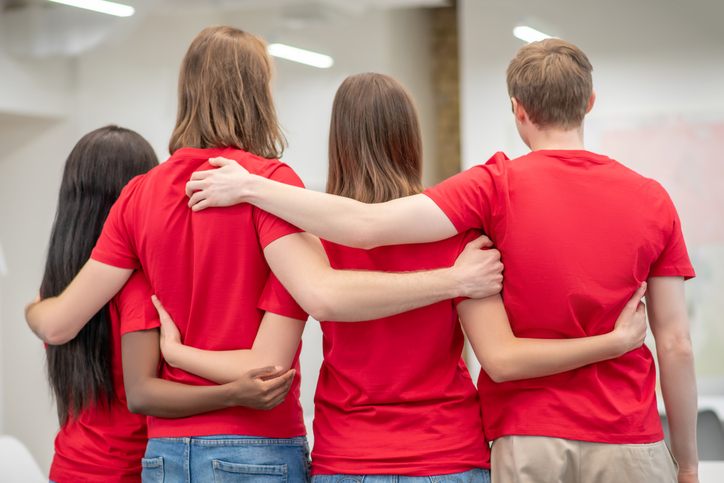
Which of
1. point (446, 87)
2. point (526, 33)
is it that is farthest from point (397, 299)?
point (446, 87)

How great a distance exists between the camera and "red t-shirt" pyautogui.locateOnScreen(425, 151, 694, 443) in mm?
1319

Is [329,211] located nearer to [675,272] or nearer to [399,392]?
[399,392]

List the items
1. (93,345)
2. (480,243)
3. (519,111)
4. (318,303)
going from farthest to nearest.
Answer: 1. (93,345)
2. (519,111)
3. (480,243)
4. (318,303)

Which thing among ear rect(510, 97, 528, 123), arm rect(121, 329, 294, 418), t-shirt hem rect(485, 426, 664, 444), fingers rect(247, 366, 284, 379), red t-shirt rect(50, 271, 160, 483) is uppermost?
ear rect(510, 97, 528, 123)

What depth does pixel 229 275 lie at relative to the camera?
136 cm

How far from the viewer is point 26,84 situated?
3.97 metres

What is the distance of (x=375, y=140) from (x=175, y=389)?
683 mm

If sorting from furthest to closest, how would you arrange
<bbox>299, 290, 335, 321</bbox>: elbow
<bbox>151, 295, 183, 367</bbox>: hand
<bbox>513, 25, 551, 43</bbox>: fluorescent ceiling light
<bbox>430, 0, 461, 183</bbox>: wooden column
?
<bbox>430, 0, 461, 183</bbox>: wooden column → <bbox>513, 25, 551, 43</bbox>: fluorescent ceiling light → <bbox>151, 295, 183, 367</bbox>: hand → <bbox>299, 290, 335, 321</bbox>: elbow

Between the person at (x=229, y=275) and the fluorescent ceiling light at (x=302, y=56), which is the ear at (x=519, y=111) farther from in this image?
the fluorescent ceiling light at (x=302, y=56)

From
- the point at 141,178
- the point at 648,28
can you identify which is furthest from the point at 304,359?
the point at 141,178

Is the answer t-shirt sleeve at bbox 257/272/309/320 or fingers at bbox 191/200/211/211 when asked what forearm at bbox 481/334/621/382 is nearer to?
t-shirt sleeve at bbox 257/272/309/320

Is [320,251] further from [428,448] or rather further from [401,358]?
[428,448]

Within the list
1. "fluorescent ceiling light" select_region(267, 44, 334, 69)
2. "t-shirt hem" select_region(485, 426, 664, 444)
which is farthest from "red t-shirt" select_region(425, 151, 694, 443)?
"fluorescent ceiling light" select_region(267, 44, 334, 69)

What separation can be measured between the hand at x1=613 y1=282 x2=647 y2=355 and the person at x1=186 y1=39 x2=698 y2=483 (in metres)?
0.02
